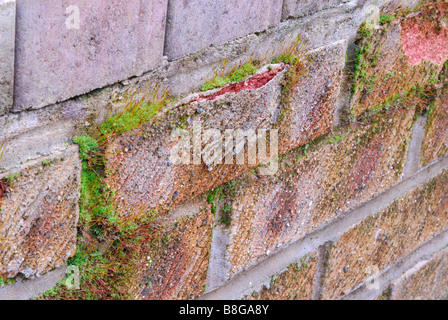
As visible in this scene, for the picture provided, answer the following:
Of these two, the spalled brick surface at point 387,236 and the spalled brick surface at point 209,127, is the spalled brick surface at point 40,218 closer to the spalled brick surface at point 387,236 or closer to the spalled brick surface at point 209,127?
the spalled brick surface at point 209,127

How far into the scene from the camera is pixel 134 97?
1008 millimetres

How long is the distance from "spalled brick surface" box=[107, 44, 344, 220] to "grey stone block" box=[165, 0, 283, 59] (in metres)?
0.10

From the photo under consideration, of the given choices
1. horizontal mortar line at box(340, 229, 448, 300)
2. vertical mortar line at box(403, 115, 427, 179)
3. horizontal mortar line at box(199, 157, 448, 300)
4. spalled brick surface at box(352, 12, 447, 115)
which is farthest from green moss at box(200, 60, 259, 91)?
horizontal mortar line at box(340, 229, 448, 300)

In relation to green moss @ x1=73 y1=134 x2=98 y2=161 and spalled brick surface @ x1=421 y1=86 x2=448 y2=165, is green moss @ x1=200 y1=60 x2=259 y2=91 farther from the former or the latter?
spalled brick surface @ x1=421 y1=86 x2=448 y2=165

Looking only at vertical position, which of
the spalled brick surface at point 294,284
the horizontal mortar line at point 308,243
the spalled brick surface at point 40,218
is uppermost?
the spalled brick surface at point 40,218

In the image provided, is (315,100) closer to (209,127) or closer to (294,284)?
(209,127)

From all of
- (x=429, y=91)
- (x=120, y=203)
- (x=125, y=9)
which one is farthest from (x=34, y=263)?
(x=429, y=91)

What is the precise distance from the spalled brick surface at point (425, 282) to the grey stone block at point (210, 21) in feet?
4.25

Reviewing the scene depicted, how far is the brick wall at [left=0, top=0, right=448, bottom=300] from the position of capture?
0.88m

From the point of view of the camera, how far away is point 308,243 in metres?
1.60

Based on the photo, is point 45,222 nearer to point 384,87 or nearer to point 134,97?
point 134,97

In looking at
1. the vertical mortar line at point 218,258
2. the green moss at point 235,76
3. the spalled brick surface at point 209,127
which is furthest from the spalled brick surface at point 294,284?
the green moss at point 235,76

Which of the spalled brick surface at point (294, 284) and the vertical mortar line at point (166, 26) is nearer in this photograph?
the vertical mortar line at point (166, 26)

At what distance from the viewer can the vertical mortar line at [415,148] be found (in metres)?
1.81
